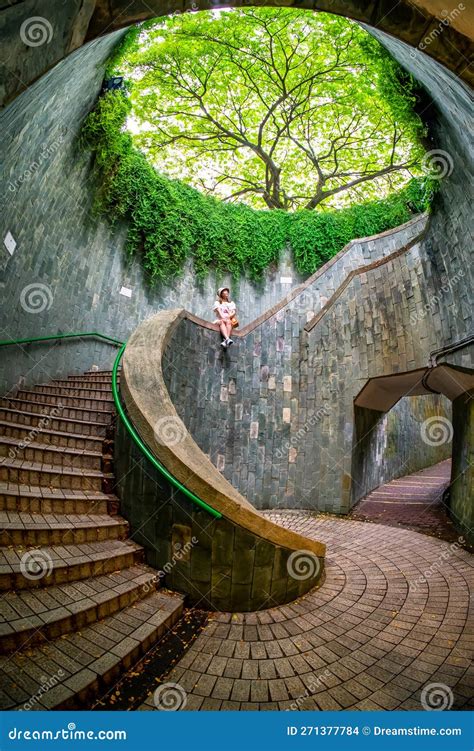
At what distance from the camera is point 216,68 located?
11289 millimetres

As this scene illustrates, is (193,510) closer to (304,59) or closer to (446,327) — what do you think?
(446,327)

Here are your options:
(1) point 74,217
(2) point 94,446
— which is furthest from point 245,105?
(2) point 94,446

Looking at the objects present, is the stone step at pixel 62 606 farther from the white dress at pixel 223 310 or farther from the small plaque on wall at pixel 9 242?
the small plaque on wall at pixel 9 242

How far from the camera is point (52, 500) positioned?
3889 mm

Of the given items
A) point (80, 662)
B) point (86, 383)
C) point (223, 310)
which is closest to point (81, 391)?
point (86, 383)

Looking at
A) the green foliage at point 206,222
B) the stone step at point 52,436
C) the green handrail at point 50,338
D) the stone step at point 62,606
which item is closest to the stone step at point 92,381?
the green handrail at point 50,338

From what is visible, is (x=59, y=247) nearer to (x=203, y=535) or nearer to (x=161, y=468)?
(x=161, y=468)

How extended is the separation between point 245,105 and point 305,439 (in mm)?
10779

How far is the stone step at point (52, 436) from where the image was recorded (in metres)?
4.92

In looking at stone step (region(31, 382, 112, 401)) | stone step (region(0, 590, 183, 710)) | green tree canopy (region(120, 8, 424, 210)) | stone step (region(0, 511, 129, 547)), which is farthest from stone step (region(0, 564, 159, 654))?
green tree canopy (region(120, 8, 424, 210))

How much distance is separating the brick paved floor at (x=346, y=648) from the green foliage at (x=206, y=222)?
9199mm

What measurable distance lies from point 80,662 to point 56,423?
3.42 metres

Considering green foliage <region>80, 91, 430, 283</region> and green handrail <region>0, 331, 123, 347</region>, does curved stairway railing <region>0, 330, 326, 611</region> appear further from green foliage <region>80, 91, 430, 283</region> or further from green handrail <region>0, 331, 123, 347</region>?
green foliage <region>80, 91, 430, 283</region>

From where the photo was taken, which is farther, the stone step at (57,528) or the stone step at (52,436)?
the stone step at (52,436)
